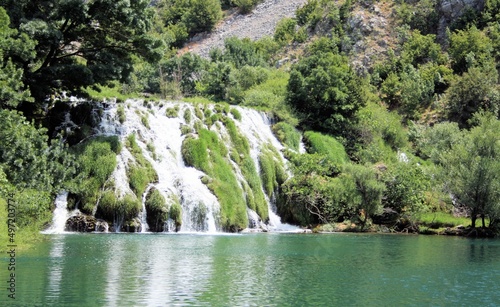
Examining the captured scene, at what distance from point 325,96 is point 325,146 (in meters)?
5.95

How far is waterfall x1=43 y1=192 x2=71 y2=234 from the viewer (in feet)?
128

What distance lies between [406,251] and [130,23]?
23384 millimetres

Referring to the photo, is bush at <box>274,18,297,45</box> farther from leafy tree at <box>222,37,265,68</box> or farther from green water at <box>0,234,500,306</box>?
green water at <box>0,234,500,306</box>

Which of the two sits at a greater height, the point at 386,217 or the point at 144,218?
the point at 386,217

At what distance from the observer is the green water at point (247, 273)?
18531mm

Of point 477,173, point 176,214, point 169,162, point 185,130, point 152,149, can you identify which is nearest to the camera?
point 176,214

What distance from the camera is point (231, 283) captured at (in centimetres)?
2112

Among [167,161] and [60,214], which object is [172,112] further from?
[60,214]

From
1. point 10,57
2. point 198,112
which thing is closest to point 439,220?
point 198,112

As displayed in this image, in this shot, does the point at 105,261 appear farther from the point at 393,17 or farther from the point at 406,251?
the point at 393,17

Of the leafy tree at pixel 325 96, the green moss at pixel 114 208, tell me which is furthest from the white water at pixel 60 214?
the leafy tree at pixel 325 96

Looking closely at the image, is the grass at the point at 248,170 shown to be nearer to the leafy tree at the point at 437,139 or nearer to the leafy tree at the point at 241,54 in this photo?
the leafy tree at the point at 437,139

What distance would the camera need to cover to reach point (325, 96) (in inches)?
2498

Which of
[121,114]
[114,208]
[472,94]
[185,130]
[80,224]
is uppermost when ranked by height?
[472,94]
